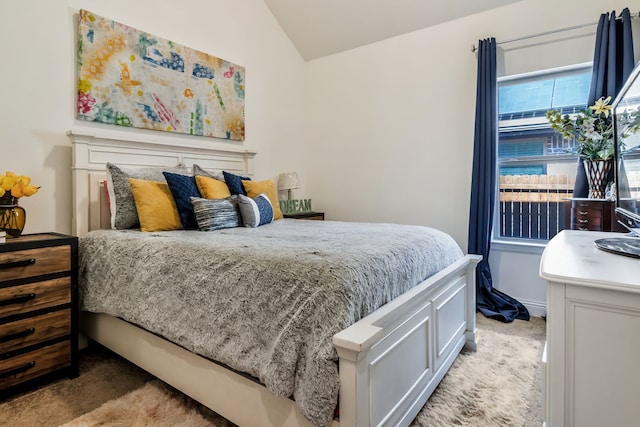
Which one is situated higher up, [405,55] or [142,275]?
[405,55]

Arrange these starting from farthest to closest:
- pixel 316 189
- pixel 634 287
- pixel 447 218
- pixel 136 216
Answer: pixel 316 189, pixel 447 218, pixel 136 216, pixel 634 287

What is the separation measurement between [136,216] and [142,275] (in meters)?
0.75

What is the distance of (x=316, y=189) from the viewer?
439cm

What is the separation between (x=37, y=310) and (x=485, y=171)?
131 inches

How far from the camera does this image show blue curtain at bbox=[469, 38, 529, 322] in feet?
10.0

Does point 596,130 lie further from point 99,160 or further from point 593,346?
point 99,160

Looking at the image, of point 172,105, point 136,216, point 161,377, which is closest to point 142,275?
point 161,377

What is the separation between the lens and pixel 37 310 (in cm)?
187

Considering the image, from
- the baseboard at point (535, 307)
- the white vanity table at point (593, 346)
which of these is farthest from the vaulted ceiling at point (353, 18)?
the white vanity table at point (593, 346)

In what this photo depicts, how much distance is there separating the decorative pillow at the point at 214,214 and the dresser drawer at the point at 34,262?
0.73m

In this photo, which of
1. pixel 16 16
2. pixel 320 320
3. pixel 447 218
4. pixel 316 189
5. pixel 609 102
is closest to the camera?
pixel 320 320

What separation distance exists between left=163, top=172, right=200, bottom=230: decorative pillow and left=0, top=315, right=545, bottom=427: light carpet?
0.94m

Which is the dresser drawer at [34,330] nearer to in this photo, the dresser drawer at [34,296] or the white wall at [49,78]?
the dresser drawer at [34,296]

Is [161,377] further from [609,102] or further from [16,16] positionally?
[609,102]
